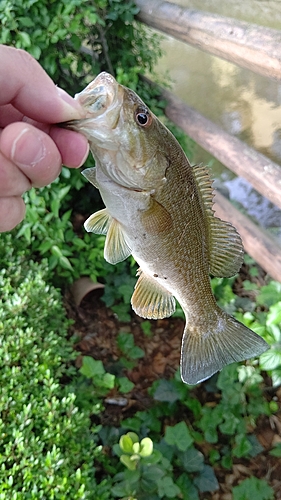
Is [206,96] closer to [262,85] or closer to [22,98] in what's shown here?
[262,85]

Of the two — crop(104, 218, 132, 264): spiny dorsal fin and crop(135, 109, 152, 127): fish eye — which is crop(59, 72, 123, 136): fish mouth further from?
crop(104, 218, 132, 264): spiny dorsal fin

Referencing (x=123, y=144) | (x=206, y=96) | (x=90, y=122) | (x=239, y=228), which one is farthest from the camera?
(x=206, y=96)

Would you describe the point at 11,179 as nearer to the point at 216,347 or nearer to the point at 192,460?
the point at 216,347

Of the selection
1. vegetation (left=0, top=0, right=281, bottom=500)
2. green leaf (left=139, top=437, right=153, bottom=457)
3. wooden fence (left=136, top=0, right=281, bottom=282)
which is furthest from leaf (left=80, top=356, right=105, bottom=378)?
wooden fence (left=136, top=0, right=281, bottom=282)

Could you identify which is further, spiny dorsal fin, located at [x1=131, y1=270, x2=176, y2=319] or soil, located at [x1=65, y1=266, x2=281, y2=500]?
soil, located at [x1=65, y1=266, x2=281, y2=500]

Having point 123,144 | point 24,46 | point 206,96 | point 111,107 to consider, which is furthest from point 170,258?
point 206,96

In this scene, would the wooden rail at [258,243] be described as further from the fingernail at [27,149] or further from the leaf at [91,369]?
the fingernail at [27,149]
